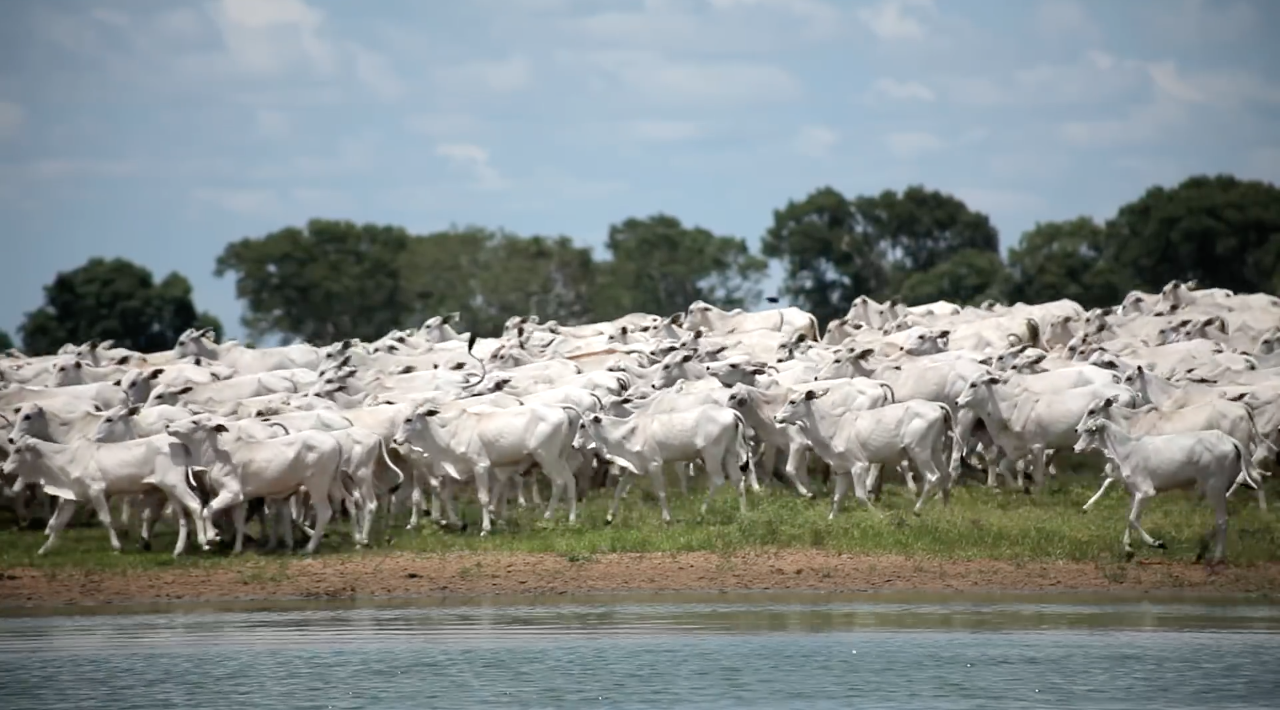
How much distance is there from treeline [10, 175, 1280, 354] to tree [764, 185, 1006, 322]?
0.08 meters

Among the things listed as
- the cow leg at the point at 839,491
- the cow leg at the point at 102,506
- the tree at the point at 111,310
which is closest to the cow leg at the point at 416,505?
the cow leg at the point at 102,506

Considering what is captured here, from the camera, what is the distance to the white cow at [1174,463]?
2319cm

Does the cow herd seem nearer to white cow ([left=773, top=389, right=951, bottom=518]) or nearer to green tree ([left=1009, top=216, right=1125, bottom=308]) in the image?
white cow ([left=773, top=389, right=951, bottom=518])

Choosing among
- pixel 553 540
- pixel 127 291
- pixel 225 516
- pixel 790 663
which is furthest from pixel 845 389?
pixel 127 291

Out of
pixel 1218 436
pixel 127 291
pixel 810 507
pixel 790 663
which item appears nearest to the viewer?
pixel 790 663

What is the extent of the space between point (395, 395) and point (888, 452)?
8.52 meters

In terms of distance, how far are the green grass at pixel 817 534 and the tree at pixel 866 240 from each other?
197 ft

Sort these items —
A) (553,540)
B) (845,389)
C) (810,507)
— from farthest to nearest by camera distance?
(845,389)
(810,507)
(553,540)

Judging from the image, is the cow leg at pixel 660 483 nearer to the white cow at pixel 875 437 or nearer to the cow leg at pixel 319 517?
the white cow at pixel 875 437

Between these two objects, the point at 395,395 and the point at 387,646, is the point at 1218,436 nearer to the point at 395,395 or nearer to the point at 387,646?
→ the point at 387,646

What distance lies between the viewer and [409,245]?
3755 inches

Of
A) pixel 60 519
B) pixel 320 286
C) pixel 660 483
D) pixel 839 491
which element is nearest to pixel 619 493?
pixel 660 483

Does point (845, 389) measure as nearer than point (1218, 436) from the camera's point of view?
No

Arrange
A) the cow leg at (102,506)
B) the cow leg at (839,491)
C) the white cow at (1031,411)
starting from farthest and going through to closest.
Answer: the white cow at (1031,411) < the cow leg at (839,491) < the cow leg at (102,506)
